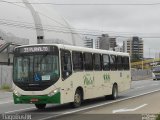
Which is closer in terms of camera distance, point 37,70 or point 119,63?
point 37,70

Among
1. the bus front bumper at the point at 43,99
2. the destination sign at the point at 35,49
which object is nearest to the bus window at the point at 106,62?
the destination sign at the point at 35,49

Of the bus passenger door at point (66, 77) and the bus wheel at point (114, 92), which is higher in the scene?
the bus passenger door at point (66, 77)

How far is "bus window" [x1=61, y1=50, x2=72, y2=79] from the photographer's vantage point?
19.7 meters

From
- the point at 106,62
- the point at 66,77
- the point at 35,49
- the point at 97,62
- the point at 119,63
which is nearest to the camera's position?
the point at 35,49

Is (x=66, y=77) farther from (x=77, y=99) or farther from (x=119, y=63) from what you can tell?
(x=119, y=63)

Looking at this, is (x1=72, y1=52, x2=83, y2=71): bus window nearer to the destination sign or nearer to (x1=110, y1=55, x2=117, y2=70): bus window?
the destination sign

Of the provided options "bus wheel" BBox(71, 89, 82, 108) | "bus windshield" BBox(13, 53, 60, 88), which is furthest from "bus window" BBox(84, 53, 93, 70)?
A: "bus windshield" BBox(13, 53, 60, 88)

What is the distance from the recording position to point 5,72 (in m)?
45.0

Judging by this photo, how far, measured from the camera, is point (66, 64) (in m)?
20.0

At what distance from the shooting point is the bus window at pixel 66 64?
19708 millimetres

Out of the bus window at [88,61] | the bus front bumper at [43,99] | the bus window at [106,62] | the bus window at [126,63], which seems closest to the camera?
the bus front bumper at [43,99]

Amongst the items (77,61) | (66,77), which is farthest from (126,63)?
(66,77)

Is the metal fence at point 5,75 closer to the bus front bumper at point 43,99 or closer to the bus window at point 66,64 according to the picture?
the bus window at point 66,64

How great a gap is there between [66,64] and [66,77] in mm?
544
